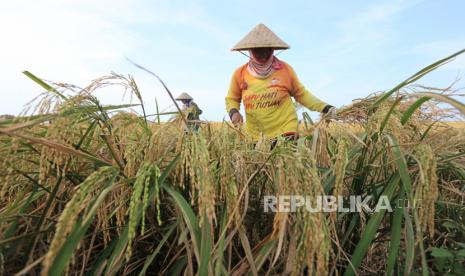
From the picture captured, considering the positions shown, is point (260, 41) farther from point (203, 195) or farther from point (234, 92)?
point (203, 195)

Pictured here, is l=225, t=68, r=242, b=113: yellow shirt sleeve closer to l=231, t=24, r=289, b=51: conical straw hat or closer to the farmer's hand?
the farmer's hand

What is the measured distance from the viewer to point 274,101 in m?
3.81

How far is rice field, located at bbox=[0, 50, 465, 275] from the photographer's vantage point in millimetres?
1025

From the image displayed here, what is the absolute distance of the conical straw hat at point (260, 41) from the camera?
379 centimetres

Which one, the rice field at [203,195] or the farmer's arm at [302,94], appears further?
the farmer's arm at [302,94]

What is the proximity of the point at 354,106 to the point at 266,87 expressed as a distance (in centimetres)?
220

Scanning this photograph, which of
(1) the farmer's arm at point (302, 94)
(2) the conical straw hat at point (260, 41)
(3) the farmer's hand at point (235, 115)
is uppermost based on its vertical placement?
(2) the conical straw hat at point (260, 41)

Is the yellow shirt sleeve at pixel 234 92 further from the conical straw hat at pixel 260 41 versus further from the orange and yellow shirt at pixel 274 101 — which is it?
the conical straw hat at pixel 260 41

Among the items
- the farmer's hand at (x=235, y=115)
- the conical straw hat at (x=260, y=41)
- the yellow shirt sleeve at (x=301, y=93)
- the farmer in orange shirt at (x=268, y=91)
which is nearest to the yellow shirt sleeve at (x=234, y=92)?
the farmer in orange shirt at (x=268, y=91)

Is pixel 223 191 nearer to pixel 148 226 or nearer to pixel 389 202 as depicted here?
pixel 148 226

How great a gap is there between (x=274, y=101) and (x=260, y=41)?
1.89 ft

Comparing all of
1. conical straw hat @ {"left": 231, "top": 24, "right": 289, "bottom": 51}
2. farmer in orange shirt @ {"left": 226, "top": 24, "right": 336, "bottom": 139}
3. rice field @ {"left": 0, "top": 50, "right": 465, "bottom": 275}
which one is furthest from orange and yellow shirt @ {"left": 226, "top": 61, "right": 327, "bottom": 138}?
rice field @ {"left": 0, "top": 50, "right": 465, "bottom": 275}

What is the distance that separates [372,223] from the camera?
3.84 feet

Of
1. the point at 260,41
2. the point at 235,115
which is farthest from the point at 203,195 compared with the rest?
the point at 260,41
